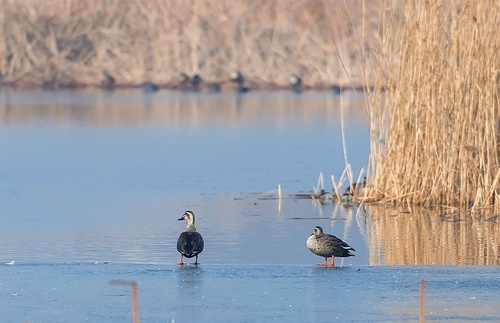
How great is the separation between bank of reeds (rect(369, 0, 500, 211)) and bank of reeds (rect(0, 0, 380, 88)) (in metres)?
16.3

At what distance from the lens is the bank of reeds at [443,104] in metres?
10.9

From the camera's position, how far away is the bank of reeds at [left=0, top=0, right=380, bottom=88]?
28.0 m

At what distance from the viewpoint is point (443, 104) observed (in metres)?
11.1

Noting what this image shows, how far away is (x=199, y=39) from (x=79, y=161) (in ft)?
40.5

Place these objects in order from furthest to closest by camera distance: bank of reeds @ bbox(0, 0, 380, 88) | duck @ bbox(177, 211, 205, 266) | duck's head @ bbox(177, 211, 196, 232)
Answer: bank of reeds @ bbox(0, 0, 380, 88) → duck's head @ bbox(177, 211, 196, 232) → duck @ bbox(177, 211, 205, 266)

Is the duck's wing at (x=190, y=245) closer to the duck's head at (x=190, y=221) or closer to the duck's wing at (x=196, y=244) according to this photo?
the duck's wing at (x=196, y=244)

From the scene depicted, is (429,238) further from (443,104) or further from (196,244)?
(196,244)

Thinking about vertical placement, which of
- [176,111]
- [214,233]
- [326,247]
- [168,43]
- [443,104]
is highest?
[443,104]

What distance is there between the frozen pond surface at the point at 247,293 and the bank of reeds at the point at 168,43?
64.5 feet

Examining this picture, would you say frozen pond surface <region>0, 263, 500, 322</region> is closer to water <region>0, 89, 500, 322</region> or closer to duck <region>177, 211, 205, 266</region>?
water <region>0, 89, 500, 322</region>

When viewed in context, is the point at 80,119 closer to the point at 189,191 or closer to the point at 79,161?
the point at 79,161

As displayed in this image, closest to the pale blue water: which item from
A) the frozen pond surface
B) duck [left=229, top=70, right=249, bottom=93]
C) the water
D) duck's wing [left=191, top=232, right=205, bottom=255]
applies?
the water

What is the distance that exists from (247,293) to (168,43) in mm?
21076

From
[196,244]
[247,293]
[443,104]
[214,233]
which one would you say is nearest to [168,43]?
[443,104]
